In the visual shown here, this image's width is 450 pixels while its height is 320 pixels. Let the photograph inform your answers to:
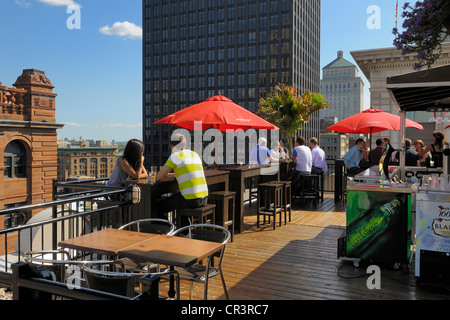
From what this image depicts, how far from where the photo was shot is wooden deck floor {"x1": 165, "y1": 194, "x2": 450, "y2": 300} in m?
4.07

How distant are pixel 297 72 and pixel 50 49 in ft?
202

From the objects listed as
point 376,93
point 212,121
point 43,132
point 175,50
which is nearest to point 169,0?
point 175,50

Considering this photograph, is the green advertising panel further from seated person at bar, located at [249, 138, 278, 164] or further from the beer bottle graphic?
seated person at bar, located at [249, 138, 278, 164]

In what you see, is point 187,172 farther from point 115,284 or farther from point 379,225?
point 115,284

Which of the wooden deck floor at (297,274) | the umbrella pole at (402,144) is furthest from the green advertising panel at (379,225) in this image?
the umbrella pole at (402,144)

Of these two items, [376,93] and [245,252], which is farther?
[376,93]

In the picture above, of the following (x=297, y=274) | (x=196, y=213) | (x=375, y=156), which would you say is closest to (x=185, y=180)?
(x=196, y=213)

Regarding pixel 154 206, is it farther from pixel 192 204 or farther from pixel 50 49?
pixel 50 49

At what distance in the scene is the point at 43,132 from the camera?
50062 millimetres

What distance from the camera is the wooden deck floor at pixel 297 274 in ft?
13.4

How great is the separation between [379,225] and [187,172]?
2.73 meters

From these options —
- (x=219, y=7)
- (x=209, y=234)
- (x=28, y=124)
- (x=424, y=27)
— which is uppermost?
(x=219, y=7)

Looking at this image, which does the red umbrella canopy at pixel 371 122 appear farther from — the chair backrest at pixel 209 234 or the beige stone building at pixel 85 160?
the beige stone building at pixel 85 160

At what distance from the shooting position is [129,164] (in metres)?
5.66
